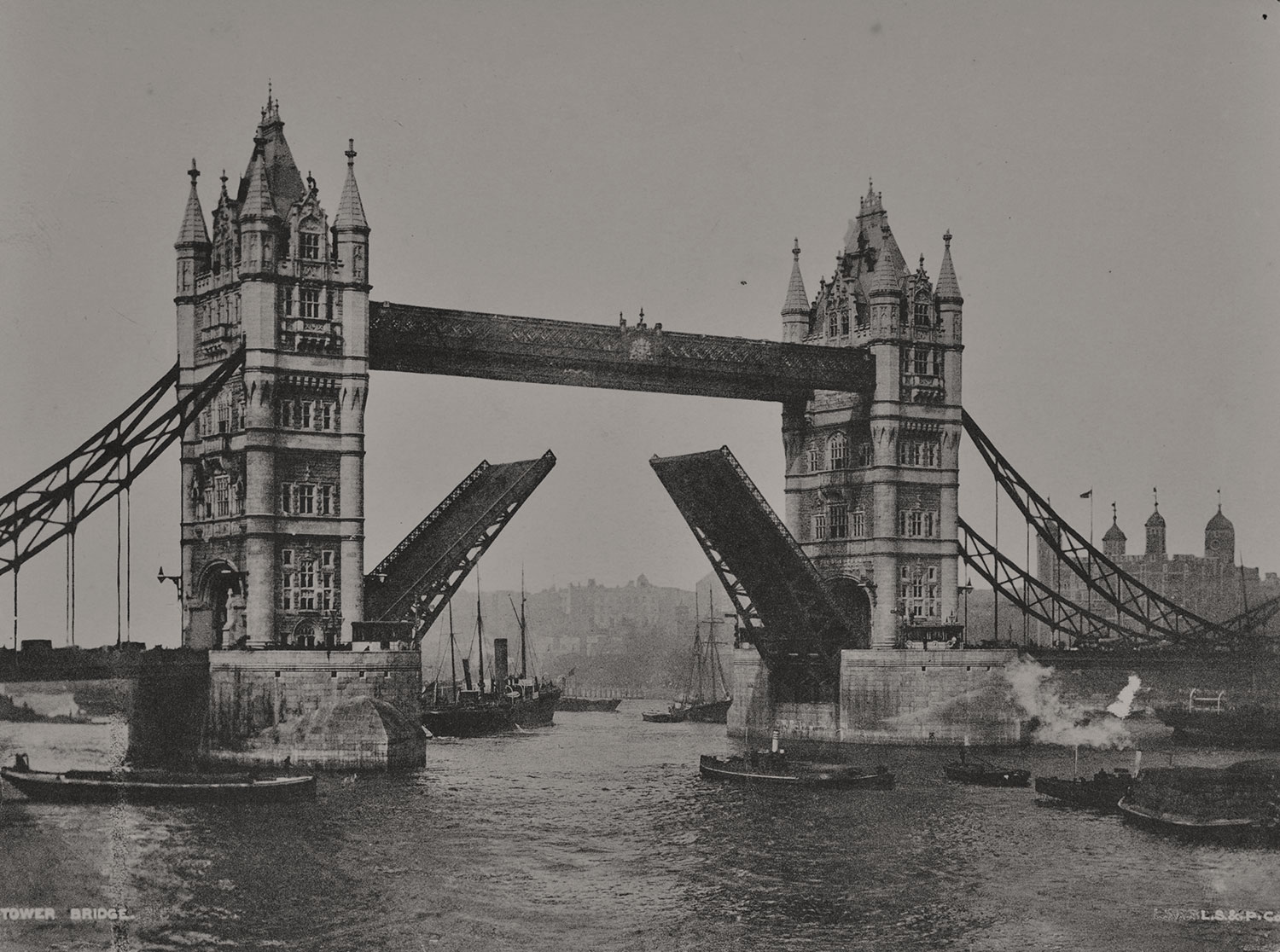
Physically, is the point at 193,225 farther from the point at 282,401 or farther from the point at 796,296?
the point at 796,296

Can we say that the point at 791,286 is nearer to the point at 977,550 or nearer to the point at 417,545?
the point at 977,550

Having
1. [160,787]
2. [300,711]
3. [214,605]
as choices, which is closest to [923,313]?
[214,605]

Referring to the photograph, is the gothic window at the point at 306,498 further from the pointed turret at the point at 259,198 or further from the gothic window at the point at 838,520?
the gothic window at the point at 838,520

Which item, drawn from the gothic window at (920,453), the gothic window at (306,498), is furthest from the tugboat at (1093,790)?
the gothic window at (306,498)

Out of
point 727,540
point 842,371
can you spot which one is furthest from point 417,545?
point 842,371

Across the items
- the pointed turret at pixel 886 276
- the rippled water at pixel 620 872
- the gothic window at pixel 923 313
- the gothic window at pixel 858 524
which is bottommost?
the rippled water at pixel 620 872

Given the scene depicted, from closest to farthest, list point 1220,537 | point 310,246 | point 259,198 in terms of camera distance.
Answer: point 259,198 < point 310,246 < point 1220,537
